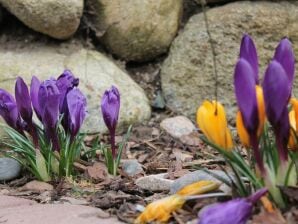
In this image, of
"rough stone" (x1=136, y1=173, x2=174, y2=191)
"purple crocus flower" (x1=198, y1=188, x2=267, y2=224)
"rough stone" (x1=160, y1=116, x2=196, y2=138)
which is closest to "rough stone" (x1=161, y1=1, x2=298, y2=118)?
"rough stone" (x1=160, y1=116, x2=196, y2=138)

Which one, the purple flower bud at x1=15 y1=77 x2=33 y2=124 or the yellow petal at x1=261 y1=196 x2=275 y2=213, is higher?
the purple flower bud at x1=15 y1=77 x2=33 y2=124

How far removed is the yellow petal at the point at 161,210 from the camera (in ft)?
5.21

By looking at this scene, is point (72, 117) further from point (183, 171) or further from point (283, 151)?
point (283, 151)

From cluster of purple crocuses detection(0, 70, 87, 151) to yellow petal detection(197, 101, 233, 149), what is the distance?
79 centimetres

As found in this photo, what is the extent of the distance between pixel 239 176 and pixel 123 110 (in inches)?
66.9

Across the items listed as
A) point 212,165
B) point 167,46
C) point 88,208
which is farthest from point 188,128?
point 88,208

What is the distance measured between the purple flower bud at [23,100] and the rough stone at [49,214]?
0.39 m

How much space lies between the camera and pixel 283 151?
1560mm

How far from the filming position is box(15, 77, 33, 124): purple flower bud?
2311 mm

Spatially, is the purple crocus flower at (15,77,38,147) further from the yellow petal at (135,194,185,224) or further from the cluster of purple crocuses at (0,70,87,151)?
the yellow petal at (135,194,185,224)

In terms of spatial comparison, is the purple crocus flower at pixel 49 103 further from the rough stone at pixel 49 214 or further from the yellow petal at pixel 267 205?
the yellow petal at pixel 267 205

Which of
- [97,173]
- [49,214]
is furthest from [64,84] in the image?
[49,214]

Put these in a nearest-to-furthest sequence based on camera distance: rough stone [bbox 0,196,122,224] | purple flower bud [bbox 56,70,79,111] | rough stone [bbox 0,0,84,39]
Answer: rough stone [bbox 0,196,122,224] < purple flower bud [bbox 56,70,79,111] < rough stone [bbox 0,0,84,39]

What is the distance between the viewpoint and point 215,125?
5.20 feet
